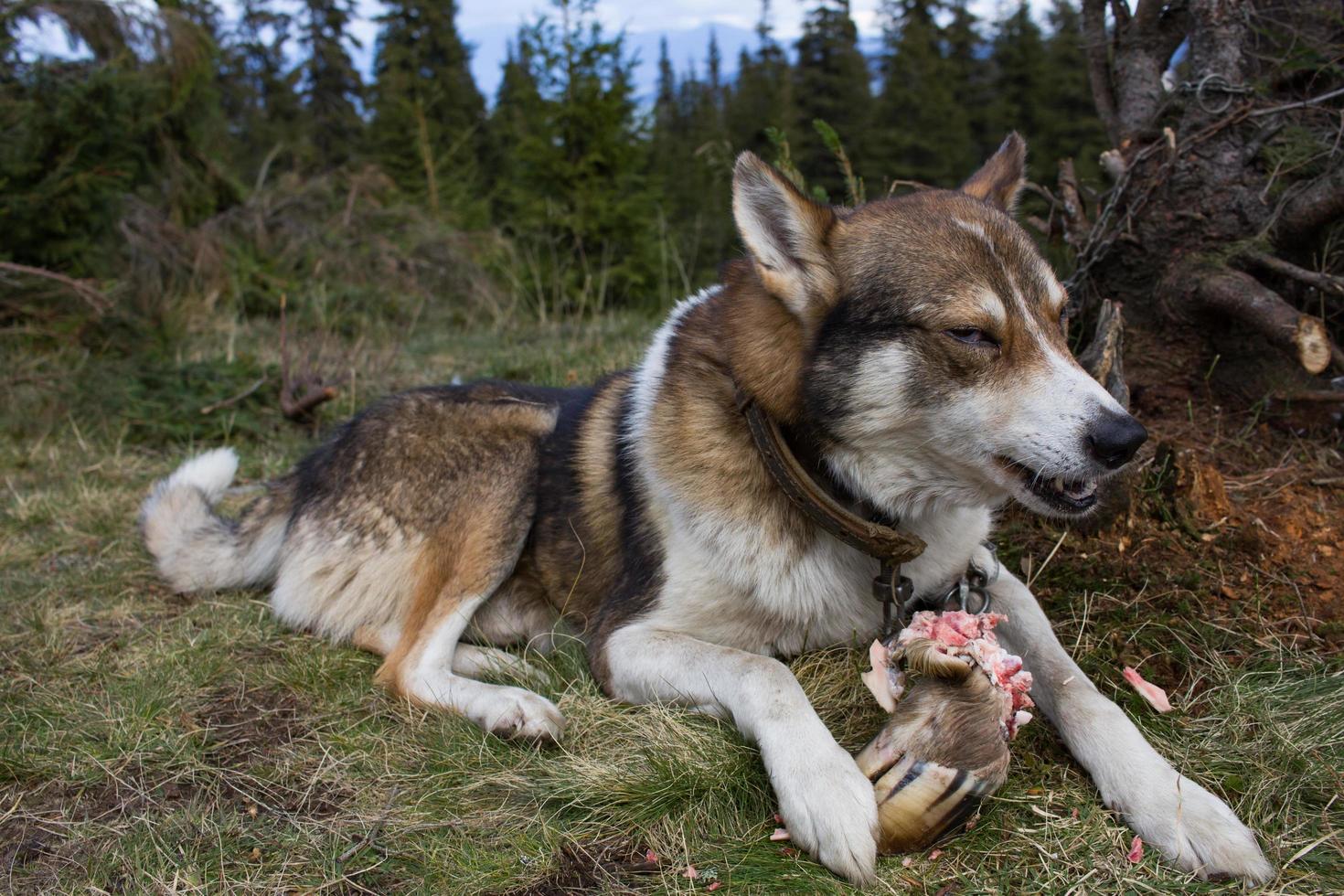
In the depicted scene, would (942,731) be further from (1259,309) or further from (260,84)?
(260,84)

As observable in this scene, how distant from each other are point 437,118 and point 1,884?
26279 millimetres

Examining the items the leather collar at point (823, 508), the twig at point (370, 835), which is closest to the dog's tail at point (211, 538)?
the twig at point (370, 835)

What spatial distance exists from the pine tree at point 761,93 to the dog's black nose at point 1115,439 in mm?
25269

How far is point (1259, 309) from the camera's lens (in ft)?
10.4

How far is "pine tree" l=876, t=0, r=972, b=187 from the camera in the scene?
25.7 m

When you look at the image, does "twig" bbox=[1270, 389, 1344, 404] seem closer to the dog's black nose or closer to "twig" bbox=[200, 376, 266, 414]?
the dog's black nose

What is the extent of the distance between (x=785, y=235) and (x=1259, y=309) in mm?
1845

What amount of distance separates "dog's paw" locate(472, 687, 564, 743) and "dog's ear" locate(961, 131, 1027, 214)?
6.58ft

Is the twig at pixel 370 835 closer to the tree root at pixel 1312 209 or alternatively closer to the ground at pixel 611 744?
the ground at pixel 611 744

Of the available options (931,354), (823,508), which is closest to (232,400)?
(823,508)

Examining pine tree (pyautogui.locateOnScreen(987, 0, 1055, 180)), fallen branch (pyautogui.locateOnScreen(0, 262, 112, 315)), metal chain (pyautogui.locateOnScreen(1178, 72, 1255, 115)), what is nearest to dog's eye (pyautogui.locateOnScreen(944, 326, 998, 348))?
metal chain (pyautogui.locateOnScreen(1178, 72, 1255, 115))

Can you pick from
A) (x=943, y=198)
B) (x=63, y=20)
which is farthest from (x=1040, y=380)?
(x=63, y=20)

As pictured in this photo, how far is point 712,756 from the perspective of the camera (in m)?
2.22

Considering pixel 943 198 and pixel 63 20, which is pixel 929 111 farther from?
pixel 943 198
